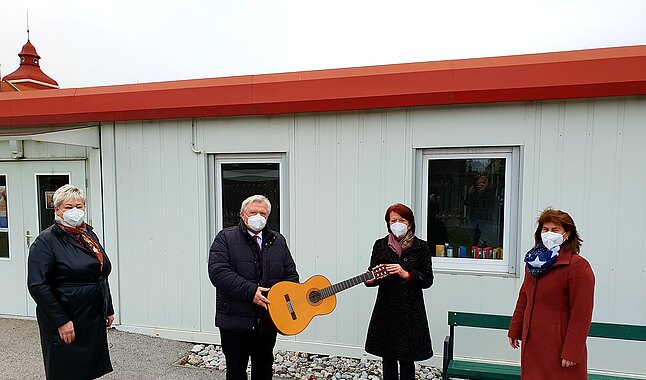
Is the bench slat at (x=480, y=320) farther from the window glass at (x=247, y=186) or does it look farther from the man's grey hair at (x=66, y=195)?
the man's grey hair at (x=66, y=195)

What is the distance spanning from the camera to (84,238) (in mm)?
2699

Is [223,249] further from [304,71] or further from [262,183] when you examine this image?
[304,71]

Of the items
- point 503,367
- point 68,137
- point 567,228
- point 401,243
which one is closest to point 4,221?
point 68,137

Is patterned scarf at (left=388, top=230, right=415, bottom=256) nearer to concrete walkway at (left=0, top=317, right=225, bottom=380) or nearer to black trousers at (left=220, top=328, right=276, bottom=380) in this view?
black trousers at (left=220, top=328, right=276, bottom=380)

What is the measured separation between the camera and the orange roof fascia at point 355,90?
10.8 ft

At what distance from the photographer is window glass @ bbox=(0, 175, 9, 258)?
5211mm

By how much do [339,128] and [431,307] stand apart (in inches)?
77.8

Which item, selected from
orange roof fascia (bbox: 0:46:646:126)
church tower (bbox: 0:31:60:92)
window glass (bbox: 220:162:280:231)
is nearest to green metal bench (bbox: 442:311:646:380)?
orange roof fascia (bbox: 0:46:646:126)

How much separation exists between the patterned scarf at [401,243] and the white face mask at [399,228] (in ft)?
0.16

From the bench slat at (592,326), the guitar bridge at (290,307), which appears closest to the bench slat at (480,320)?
the bench slat at (592,326)

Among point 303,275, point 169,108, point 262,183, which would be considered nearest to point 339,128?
point 262,183

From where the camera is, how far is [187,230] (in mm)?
4520

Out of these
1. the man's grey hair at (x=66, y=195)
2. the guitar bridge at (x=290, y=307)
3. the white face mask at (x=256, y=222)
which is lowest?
the guitar bridge at (x=290, y=307)

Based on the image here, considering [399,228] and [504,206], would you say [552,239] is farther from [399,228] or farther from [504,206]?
[504,206]
